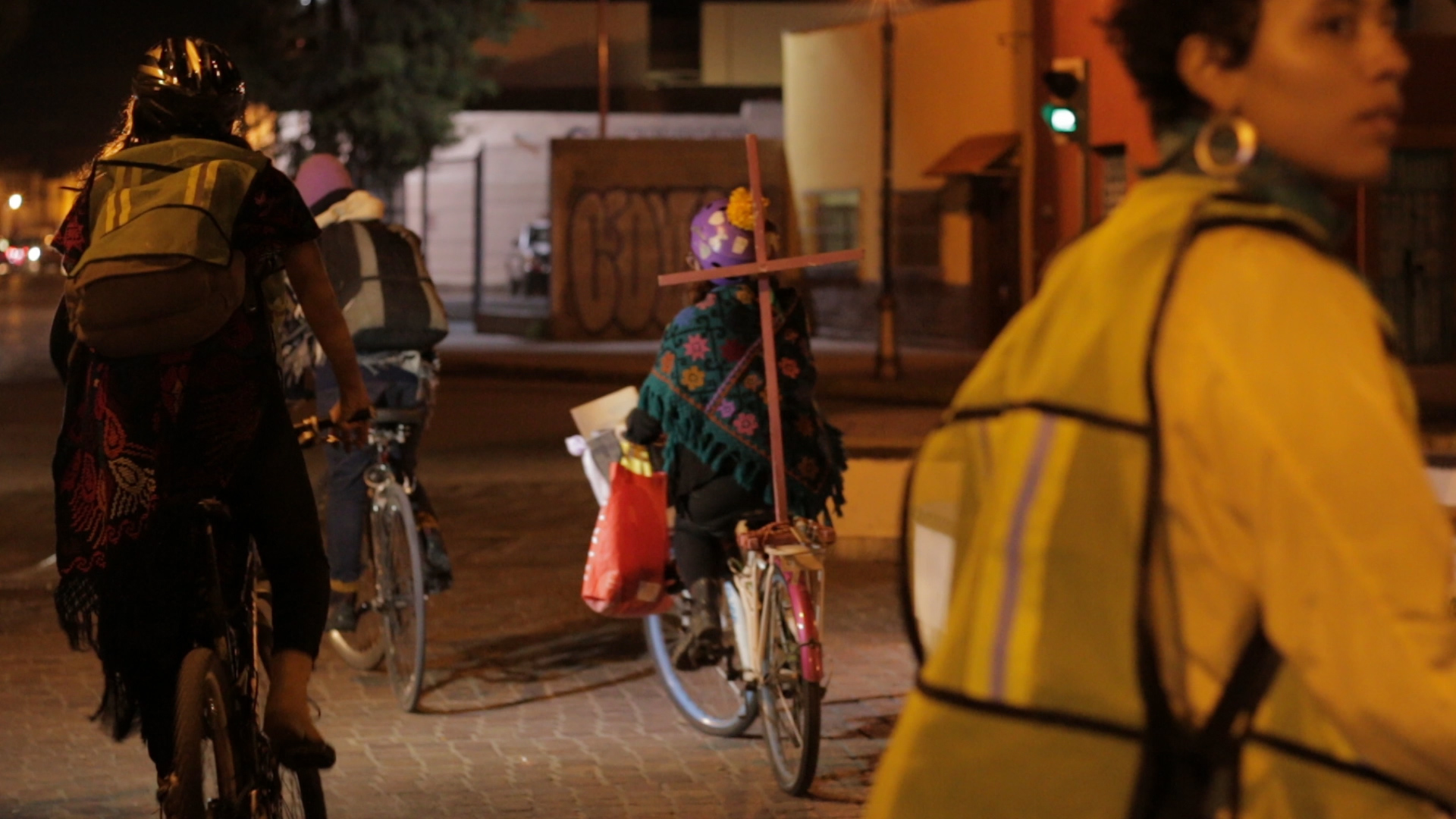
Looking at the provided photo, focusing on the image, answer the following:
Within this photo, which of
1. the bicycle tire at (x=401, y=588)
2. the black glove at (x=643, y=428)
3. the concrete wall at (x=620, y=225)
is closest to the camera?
the black glove at (x=643, y=428)

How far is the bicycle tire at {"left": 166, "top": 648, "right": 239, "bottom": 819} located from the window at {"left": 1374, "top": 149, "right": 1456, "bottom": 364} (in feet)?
71.4

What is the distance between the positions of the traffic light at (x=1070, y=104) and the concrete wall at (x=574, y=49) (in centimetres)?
3578

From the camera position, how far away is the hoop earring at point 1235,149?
1910mm

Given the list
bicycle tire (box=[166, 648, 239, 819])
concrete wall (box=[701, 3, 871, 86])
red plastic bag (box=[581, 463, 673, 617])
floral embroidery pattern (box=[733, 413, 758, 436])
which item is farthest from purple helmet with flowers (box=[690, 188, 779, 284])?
concrete wall (box=[701, 3, 871, 86])

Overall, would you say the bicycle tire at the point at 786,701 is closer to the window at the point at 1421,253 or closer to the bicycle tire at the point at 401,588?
the bicycle tire at the point at 401,588

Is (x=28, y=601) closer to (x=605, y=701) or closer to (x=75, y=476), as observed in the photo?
(x=605, y=701)

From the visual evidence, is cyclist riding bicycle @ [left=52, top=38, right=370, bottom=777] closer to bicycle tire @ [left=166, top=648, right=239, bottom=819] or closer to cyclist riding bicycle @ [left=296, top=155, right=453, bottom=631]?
bicycle tire @ [left=166, top=648, right=239, bottom=819]

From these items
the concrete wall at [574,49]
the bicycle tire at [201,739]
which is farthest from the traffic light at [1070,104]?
the concrete wall at [574,49]

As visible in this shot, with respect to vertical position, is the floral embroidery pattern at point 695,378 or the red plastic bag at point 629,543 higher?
the floral embroidery pattern at point 695,378

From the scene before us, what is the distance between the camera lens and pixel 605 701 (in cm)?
752

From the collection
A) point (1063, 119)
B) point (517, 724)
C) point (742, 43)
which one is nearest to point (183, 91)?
point (517, 724)

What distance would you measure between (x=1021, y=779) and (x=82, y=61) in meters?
58.8

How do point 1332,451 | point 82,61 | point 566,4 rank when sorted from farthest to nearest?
point 82,61 < point 566,4 < point 1332,451

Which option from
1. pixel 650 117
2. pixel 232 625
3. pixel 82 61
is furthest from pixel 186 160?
pixel 82 61
